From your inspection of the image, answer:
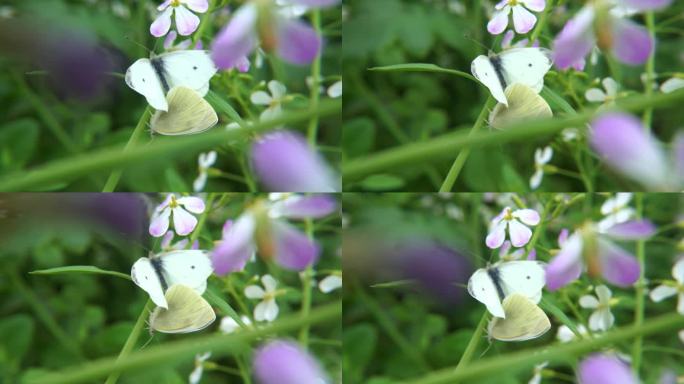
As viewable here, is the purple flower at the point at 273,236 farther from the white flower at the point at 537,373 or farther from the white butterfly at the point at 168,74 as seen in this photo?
the white flower at the point at 537,373

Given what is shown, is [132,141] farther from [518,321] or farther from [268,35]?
[518,321]

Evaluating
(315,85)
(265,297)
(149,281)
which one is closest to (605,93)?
(315,85)

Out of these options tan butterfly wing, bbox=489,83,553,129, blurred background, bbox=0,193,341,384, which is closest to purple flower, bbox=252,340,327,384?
blurred background, bbox=0,193,341,384

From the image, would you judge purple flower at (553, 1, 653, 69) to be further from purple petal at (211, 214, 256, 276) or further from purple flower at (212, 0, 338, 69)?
purple petal at (211, 214, 256, 276)

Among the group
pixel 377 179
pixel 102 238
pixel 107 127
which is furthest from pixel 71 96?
pixel 377 179

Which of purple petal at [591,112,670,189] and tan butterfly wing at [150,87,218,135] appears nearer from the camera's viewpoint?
purple petal at [591,112,670,189]

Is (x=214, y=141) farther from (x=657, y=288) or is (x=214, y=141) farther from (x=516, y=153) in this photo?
(x=657, y=288)

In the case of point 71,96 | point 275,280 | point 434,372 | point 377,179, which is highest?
point 71,96
